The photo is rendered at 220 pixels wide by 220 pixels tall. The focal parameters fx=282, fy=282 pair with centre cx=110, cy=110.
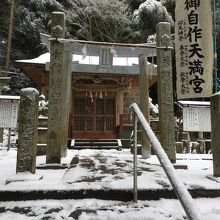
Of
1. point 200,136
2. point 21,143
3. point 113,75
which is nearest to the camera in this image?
point 21,143

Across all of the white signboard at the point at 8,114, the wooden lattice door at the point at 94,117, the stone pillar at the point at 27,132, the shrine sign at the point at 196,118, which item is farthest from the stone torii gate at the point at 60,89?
the wooden lattice door at the point at 94,117

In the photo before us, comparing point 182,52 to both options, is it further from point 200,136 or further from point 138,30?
point 138,30

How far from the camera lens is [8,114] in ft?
28.7

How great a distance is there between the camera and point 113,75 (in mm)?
13852

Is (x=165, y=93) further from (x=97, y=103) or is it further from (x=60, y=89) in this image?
(x=97, y=103)

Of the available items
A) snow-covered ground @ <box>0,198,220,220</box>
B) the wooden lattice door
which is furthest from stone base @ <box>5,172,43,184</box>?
the wooden lattice door

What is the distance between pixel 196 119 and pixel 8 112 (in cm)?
583

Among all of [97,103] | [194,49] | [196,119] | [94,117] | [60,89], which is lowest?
[196,119]

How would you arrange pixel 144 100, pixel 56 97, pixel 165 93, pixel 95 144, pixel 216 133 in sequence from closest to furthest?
pixel 216 133 < pixel 56 97 < pixel 165 93 < pixel 144 100 < pixel 95 144

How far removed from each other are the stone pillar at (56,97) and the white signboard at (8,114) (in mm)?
3658

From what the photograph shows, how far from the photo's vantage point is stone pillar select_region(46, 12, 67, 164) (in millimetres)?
5301

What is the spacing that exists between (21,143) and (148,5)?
21287mm

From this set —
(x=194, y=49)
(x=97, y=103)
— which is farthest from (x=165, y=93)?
(x=97, y=103)

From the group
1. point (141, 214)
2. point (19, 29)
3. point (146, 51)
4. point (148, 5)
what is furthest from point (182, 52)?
point (19, 29)
